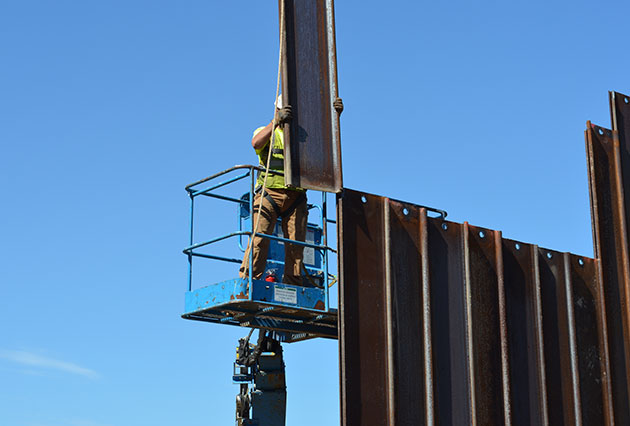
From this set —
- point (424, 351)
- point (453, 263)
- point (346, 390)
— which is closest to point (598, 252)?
point (453, 263)

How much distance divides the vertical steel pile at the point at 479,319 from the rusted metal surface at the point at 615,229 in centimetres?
2

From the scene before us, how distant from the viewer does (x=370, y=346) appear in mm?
8898

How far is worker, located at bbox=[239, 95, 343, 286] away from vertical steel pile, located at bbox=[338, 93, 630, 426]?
7.86 feet

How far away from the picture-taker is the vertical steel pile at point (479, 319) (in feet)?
29.4

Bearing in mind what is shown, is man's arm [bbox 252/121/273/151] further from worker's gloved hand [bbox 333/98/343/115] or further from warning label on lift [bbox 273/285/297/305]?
worker's gloved hand [bbox 333/98/343/115]

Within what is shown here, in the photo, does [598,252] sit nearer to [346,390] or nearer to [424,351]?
[424,351]

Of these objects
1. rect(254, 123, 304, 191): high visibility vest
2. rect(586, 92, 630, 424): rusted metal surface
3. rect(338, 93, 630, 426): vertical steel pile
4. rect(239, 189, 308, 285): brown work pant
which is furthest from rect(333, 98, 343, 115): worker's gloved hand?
rect(586, 92, 630, 424): rusted metal surface

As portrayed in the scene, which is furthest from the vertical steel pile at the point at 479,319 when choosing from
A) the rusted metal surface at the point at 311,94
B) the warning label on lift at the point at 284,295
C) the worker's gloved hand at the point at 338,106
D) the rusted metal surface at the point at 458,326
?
the warning label on lift at the point at 284,295

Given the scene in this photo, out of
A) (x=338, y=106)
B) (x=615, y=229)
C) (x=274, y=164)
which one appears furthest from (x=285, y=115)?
(x=615, y=229)

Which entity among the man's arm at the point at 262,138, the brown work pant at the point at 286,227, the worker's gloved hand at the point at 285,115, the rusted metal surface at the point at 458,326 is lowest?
the rusted metal surface at the point at 458,326

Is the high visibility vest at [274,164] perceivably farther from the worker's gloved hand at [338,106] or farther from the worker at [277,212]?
the worker's gloved hand at [338,106]

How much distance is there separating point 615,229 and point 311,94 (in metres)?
4.58

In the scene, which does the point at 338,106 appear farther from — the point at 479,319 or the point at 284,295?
the point at 479,319

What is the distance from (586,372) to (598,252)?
1524 millimetres
